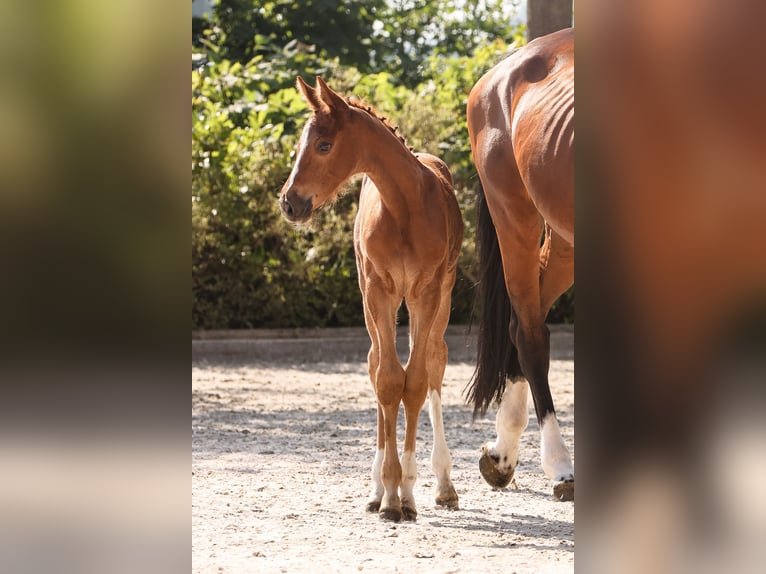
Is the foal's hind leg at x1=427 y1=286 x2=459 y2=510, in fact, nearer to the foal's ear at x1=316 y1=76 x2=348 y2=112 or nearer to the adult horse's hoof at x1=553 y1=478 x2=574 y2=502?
the adult horse's hoof at x1=553 y1=478 x2=574 y2=502

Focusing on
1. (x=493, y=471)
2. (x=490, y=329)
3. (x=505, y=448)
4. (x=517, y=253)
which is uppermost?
(x=517, y=253)

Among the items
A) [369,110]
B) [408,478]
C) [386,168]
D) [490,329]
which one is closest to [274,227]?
[490,329]

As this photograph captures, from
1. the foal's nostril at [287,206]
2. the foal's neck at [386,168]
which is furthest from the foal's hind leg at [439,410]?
the foal's nostril at [287,206]

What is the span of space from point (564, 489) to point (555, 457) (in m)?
0.15

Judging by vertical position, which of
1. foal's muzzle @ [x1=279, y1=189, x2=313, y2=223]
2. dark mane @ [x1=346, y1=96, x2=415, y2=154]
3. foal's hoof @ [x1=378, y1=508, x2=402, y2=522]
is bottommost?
foal's hoof @ [x1=378, y1=508, x2=402, y2=522]

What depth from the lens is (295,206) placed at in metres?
4.23

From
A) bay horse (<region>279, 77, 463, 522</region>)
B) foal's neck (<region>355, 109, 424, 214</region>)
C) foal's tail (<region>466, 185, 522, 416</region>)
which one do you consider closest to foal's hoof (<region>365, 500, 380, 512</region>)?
bay horse (<region>279, 77, 463, 522</region>)

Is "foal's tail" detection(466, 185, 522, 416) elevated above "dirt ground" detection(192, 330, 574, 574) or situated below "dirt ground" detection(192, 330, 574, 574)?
above

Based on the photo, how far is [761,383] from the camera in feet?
5.63

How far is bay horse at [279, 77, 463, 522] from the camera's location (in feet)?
14.2

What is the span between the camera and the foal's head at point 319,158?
4250mm

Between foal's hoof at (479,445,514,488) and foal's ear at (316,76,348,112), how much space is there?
178 centimetres

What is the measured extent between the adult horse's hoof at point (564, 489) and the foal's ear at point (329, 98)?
1.86 meters

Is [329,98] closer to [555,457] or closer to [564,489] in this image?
[555,457]
